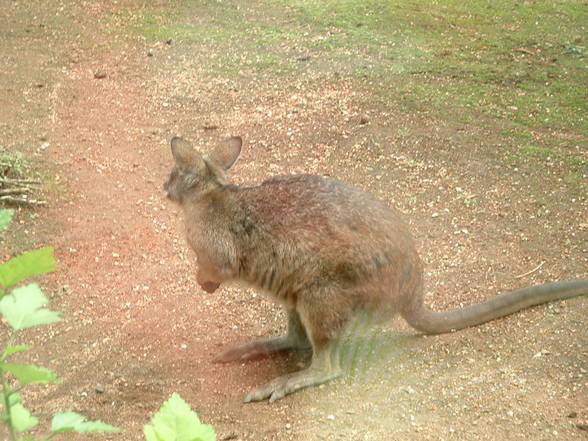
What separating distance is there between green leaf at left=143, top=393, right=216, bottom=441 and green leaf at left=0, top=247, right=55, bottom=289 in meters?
0.30

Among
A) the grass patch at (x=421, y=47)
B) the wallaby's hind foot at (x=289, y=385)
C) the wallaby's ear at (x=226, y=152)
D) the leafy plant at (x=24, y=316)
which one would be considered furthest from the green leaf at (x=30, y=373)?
the grass patch at (x=421, y=47)

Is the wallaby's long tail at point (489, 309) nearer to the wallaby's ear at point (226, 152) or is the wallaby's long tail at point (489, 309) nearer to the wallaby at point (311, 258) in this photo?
the wallaby at point (311, 258)

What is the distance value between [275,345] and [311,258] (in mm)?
781

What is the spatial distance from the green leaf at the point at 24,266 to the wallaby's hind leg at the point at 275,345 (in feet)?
10.5

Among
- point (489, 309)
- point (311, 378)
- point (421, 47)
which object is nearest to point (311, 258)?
point (311, 378)

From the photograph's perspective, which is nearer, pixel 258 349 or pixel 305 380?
pixel 305 380

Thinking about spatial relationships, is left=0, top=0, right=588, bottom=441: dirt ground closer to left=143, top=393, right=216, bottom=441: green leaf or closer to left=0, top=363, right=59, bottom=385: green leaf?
left=143, top=393, right=216, bottom=441: green leaf

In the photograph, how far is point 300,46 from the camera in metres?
8.07

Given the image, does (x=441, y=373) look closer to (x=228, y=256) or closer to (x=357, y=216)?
(x=357, y=216)

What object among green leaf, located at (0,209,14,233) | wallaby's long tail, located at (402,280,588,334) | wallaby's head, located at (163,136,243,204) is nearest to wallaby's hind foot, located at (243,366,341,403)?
wallaby's long tail, located at (402,280,588,334)

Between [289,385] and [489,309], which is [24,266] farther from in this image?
[489,309]

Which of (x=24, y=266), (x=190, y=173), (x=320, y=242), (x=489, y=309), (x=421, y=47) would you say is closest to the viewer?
(x=24, y=266)

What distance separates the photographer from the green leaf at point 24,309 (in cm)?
124

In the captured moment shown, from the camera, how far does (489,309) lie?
4.32 m
